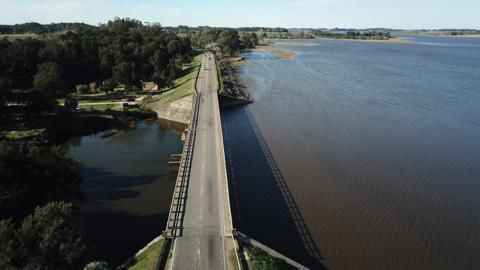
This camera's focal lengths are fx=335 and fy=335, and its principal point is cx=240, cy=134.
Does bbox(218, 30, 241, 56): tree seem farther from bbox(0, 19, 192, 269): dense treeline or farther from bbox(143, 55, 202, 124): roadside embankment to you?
bbox(143, 55, 202, 124): roadside embankment

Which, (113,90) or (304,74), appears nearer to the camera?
(113,90)

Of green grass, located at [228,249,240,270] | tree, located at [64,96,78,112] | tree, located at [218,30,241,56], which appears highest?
tree, located at [218,30,241,56]

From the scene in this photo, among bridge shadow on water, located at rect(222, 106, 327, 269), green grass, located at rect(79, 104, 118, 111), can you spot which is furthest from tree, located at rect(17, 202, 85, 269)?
green grass, located at rect(79, 104, 118, 111)

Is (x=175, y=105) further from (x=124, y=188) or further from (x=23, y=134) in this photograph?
(x=124, y=188)

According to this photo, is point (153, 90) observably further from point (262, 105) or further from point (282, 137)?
point (282, 137)

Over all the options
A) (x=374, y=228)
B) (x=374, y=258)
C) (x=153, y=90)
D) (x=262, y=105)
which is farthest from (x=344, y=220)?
(x=153, y=90)
